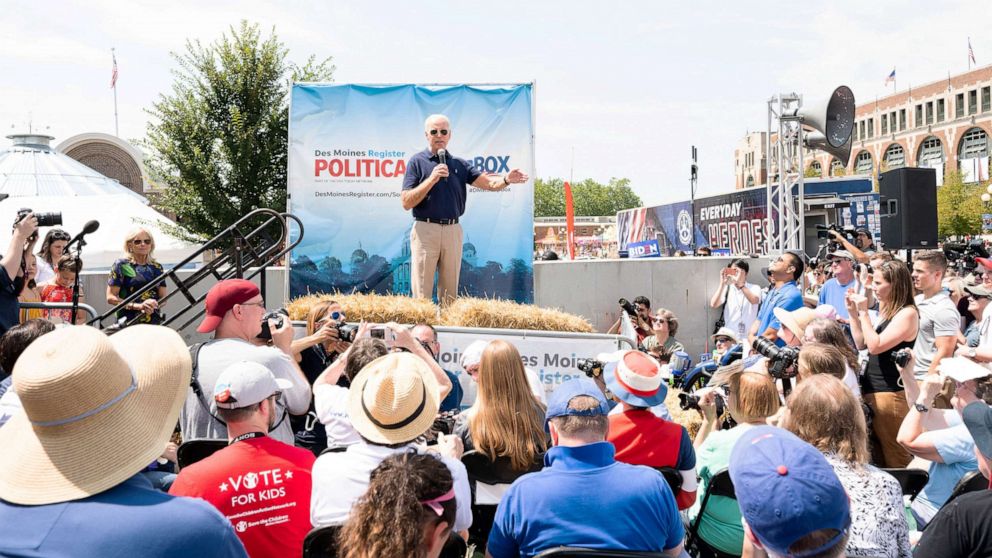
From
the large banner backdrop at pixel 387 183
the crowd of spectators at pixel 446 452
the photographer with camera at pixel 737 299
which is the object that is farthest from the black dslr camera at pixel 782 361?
the large banner backdrop at pixel 387 183

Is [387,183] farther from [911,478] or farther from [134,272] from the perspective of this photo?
[911,478]

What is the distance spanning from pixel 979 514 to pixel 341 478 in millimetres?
2138

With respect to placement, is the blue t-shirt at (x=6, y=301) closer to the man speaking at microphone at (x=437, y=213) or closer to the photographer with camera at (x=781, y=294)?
the man speaking at microphone at (x=437, y=213)

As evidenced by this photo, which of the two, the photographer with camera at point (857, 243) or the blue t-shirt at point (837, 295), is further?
the photographer with camera at point (857, 243)

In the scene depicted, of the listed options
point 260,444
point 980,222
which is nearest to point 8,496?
point 260,444

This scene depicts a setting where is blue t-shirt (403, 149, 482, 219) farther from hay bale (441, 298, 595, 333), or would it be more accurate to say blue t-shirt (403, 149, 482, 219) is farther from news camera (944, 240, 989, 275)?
news camera (944, 240, 989, 275)

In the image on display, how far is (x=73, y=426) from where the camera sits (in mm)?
1641

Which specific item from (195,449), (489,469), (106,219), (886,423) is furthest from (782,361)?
(106,219)

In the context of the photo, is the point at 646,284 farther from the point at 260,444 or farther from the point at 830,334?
the point at 260,444

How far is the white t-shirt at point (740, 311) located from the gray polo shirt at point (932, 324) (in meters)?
3.26

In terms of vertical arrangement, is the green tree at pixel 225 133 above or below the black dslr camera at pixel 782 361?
above

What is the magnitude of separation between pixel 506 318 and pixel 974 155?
6669 centimetres

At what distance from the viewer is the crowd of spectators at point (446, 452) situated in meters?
1.62

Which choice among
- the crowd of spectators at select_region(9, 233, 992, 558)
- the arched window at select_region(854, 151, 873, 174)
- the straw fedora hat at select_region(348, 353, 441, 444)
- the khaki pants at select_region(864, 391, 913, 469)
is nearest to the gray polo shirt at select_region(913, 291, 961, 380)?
the crowd of spectators at select_region(9, 233, 992, 558)
